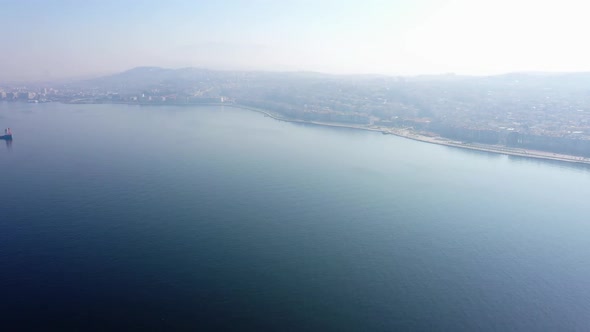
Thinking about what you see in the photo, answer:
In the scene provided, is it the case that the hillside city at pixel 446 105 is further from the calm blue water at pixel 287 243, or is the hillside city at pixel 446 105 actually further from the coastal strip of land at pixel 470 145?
the calm blue water at pixel 287 243

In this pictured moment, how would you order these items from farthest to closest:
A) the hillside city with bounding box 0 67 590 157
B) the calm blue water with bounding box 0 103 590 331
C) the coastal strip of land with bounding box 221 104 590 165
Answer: the hillside city with bounding box 0 67 590 157 → the coastal strip of land with bounding box 221 104 590 165 → the calm blue water with bounding box 0 103 590 331

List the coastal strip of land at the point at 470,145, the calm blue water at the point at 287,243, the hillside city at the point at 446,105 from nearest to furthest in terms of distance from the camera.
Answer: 1. the calm blue water at the point at 287,243
2. the coastal strip of land at the point at 470,145
3. the hillside city at the point at 446,105

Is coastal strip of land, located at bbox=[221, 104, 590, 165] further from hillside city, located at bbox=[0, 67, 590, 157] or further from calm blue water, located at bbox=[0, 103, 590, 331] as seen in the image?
calm blue water, located at bbox=[0, 103, 590, 331]

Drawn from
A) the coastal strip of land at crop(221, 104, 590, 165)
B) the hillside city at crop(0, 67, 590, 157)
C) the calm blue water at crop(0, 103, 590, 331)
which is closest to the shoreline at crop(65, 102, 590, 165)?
the coastal strip of land at crop(221, 104, 590, 165)

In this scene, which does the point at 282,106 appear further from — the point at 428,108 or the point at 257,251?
the point at 257,251

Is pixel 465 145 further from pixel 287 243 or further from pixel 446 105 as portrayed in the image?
pixel 287 243

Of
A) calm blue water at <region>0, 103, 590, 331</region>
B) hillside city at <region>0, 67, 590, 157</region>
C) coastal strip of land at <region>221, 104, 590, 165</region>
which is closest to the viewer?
calm blue water at <region>0, 103, 590, 331</region>

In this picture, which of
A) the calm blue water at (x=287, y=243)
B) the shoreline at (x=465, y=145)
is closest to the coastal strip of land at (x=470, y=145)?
the shoreline at (x=465, y=145)

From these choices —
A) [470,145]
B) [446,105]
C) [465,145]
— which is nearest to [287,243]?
[465,145]
